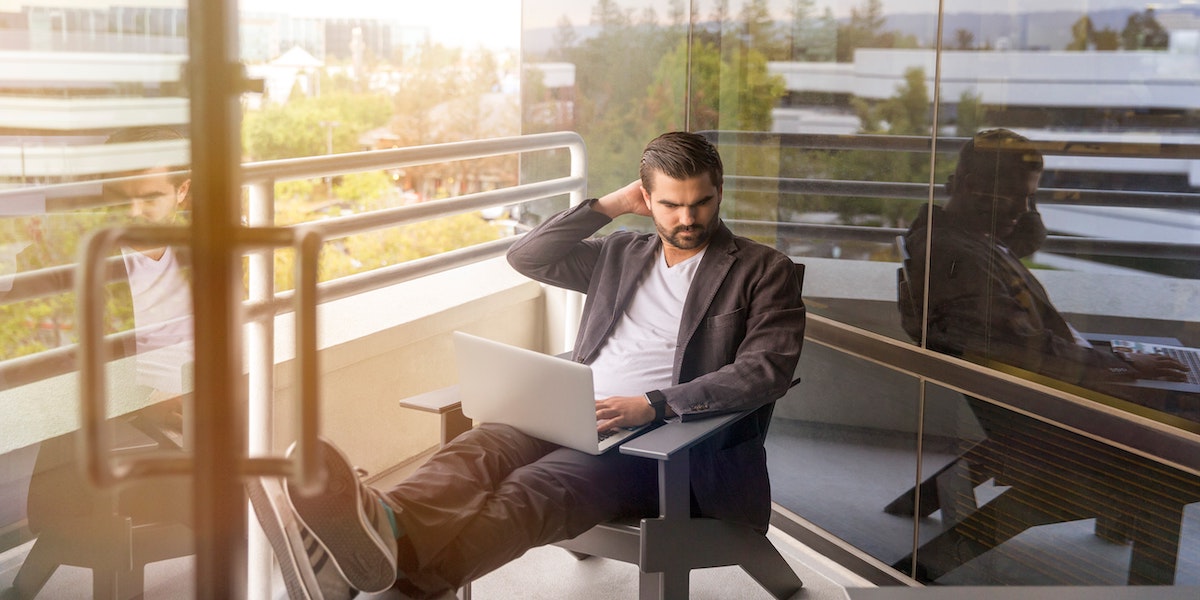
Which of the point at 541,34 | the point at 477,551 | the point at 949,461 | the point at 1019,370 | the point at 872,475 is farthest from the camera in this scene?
the point at 541,34

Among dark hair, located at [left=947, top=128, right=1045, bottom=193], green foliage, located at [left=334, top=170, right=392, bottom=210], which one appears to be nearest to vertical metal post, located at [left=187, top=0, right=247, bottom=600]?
dark hair, located at [left=947, top=128, right=1045, bottom=193]

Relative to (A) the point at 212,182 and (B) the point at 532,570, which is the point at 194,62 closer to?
(A) the point at 212,182

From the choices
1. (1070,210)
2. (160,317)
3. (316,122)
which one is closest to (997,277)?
(1070,210)

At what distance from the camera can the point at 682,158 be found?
264 cm

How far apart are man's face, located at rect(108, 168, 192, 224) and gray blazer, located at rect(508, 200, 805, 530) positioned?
128cm

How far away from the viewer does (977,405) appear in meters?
2.52

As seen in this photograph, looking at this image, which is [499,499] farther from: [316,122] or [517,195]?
[316,122]

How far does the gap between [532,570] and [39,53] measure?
1920mm

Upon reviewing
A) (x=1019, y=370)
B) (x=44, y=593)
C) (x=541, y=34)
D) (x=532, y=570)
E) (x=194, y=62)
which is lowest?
(x=532, y=570)

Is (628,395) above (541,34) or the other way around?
the other way around

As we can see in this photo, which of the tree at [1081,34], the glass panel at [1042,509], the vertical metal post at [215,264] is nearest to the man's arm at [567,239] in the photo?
the glass panel at [1042,509]

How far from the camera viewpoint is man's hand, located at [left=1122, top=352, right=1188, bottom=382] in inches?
79.8

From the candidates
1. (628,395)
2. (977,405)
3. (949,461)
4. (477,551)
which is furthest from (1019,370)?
(477,551)

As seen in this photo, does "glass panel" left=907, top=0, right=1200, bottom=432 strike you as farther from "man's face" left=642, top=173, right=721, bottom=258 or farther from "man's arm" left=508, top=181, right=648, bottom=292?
"man's arm" left=508, top=181, right=648, bottom=292
